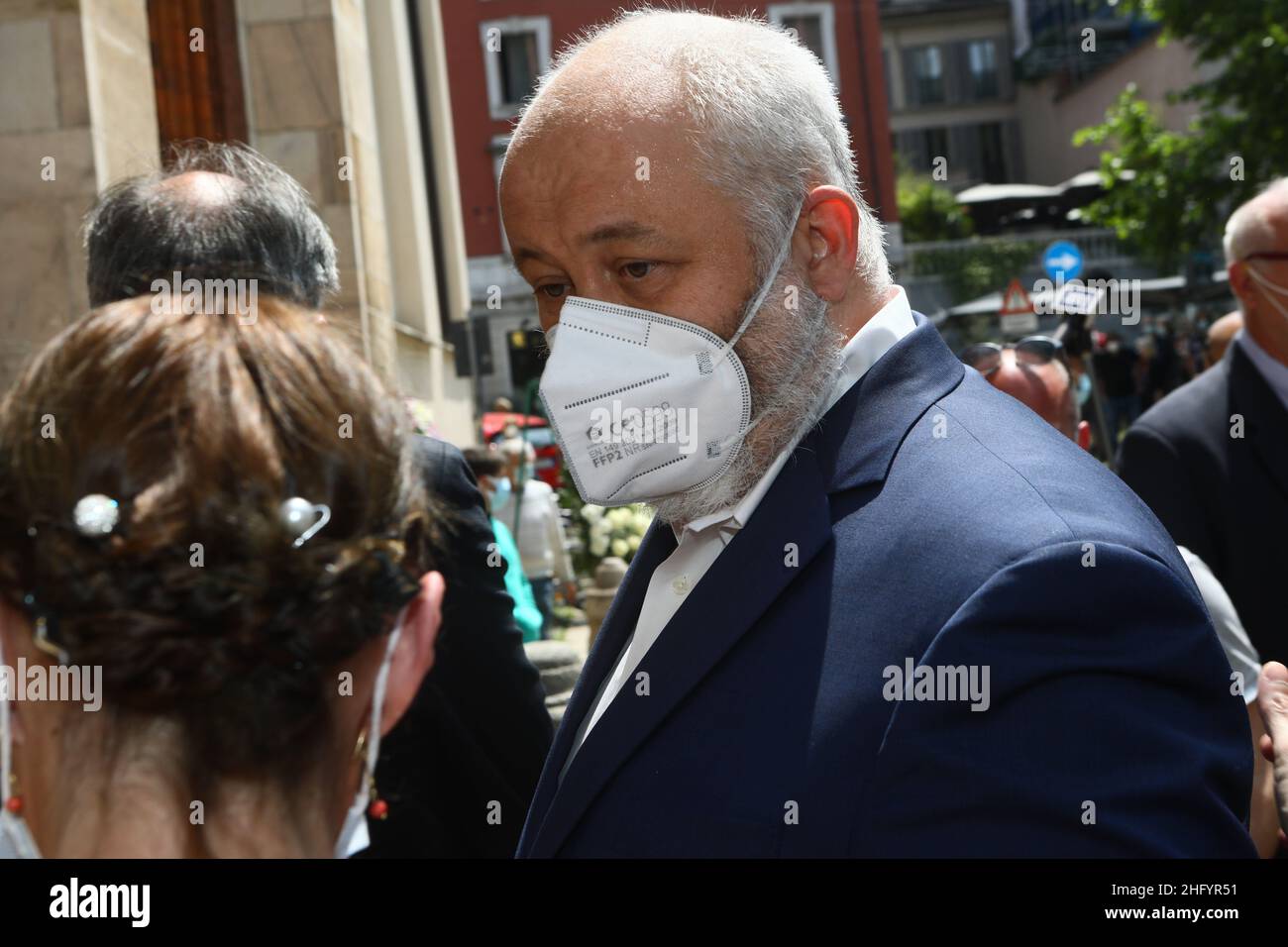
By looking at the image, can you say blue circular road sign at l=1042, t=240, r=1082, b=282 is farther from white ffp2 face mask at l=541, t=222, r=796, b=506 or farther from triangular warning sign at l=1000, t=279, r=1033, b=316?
white ffp2 face mask at l=541, t=222, r=796, b=506

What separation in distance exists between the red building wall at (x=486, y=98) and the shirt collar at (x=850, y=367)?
30.4 m

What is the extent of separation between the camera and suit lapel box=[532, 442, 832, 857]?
5.90ft

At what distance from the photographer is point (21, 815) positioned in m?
1.29

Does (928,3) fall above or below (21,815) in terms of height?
above

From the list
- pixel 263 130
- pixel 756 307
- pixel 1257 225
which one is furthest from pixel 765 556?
pixel 263 130

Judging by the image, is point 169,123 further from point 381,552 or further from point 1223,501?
point 381,552

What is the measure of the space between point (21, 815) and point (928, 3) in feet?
190

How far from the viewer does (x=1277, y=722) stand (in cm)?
208

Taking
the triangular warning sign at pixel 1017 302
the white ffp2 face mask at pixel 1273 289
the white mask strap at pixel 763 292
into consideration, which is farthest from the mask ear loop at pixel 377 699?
the triangular warning sign at pixel 1017 302

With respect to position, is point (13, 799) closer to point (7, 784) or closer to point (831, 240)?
point (7, 784)

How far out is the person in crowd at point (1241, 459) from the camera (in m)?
3.51

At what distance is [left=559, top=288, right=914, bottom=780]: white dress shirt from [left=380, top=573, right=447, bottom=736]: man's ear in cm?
67

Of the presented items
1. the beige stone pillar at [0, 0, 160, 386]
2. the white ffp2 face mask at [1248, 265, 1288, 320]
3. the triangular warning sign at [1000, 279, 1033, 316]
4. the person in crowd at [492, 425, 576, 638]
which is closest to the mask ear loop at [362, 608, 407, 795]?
the white ffp2 face mask at [1248, 265, 1288, 320]
